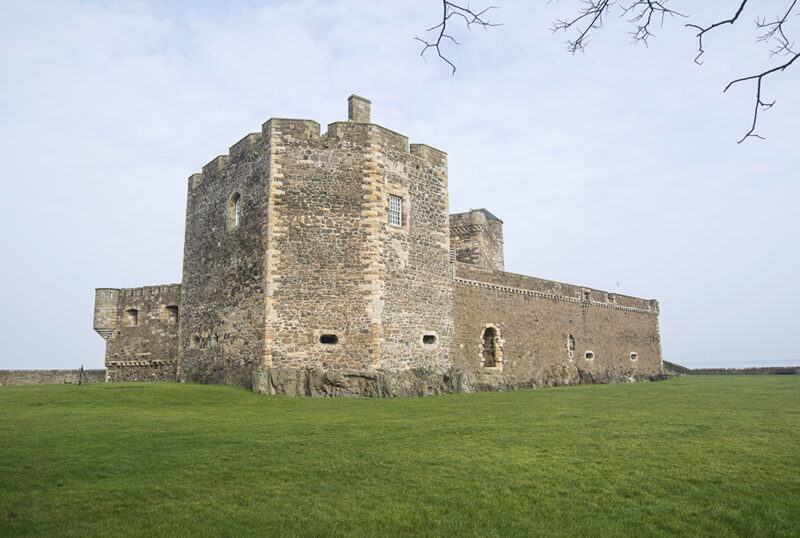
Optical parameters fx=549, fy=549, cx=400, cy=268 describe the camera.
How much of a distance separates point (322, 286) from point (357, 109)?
6769 millimetres

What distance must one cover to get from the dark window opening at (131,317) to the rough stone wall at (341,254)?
11280mm

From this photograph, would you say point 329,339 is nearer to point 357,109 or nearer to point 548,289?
point 357,109

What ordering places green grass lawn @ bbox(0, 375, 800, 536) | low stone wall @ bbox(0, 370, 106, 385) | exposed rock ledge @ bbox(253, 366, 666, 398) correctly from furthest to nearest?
1. low stone wall @ bbox(0, 370, 106, 385)
2. exposed rock ledge @ bbox(253, 366, 666, 398)
3. green grass lawn @ bbox(0, 375, 800, 536)

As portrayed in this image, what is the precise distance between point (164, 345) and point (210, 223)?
6739 millimetres

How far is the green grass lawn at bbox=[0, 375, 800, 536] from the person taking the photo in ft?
18.3

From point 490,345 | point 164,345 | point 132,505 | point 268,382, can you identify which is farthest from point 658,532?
point 164,345

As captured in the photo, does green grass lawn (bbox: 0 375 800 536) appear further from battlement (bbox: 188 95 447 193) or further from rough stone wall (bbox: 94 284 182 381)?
rough stone wall (bbox: 94 284 182 381)

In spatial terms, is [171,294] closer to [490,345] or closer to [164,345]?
[164,345]

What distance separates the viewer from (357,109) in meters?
20.1

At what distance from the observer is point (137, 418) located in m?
11.7

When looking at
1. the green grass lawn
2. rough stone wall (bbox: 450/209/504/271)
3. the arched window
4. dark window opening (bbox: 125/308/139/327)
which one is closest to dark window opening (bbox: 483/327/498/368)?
rough stone wall (bbox: 450/209/504/271)

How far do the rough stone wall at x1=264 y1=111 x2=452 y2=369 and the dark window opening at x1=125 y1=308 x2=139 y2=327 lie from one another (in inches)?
444

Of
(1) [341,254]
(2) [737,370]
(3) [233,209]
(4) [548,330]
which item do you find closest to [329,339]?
(1) [341,254]

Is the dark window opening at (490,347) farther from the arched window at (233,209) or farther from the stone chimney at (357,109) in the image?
the arched window at (233,209)
